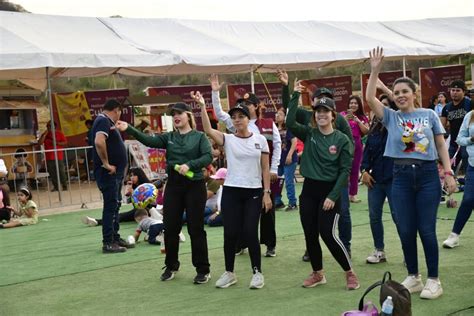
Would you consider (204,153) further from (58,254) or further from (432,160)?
(58,254)

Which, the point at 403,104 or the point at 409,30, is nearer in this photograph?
the point at 403,104

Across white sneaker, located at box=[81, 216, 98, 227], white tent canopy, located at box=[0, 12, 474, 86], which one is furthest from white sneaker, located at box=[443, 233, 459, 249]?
Result: white tent canopy, located at box=[0, 12, 474, 86]

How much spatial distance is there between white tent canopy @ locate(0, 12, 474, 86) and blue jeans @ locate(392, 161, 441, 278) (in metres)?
10.4

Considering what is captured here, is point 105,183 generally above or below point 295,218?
above

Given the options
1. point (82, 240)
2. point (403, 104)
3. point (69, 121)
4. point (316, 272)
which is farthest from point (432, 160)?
point (69, 121)

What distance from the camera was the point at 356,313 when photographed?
5.33m

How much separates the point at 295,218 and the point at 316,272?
4.91 meters

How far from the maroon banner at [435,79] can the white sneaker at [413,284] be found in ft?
65.2

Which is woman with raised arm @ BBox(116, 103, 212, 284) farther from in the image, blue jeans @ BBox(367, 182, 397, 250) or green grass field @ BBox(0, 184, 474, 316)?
blue jeans @ BBox(367, 182, 397, 250)

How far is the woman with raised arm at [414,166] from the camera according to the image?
21.0 ft

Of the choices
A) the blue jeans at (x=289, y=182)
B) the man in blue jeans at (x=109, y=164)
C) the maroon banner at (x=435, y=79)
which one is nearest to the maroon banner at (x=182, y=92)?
the maroon banner at (x=435, y=79)

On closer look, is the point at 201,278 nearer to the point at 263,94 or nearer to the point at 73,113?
the point at 73,113

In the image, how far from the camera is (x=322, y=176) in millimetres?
6871

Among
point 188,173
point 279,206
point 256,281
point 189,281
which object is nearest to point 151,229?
point 189,281
